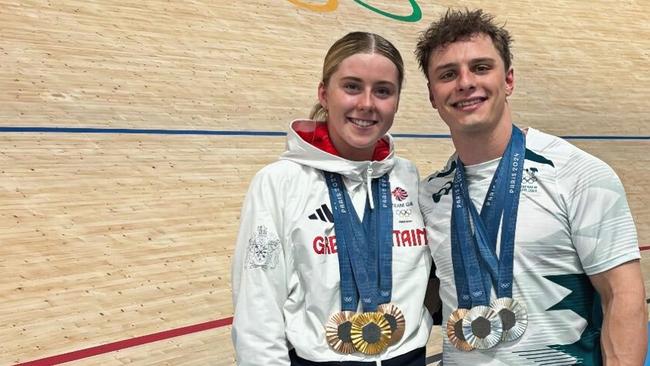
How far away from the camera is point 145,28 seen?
577cm

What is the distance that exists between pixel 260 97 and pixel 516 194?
4.54m

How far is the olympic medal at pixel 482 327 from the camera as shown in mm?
1470

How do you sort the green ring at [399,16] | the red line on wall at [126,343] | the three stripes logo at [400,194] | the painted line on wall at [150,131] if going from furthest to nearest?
1. the green ring at [399,16]
2. the painted line on wall at [150,131]
3. the red line on wall at [126,343]
4. the three stripes logo at [400,194]

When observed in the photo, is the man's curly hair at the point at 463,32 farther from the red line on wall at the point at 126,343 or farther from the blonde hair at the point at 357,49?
the red line on wall at the point at 126,343

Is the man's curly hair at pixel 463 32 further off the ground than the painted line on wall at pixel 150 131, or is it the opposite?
the man's curly hair at pixel 463 32

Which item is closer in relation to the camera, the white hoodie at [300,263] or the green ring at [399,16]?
the white hoodie at [300,263]

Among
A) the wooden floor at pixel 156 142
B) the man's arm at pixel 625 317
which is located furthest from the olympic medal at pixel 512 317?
the wooden floor at pixel 156 142

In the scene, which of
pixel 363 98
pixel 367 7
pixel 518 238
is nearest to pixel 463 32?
pixel 363 98

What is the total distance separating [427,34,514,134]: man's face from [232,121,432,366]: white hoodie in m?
0.29

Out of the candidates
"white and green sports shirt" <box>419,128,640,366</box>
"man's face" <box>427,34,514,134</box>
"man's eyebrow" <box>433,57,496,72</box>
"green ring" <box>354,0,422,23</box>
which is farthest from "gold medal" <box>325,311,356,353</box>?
"green ring" <box>354,0,422,23</box>

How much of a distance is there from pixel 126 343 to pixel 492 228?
93.9 inches

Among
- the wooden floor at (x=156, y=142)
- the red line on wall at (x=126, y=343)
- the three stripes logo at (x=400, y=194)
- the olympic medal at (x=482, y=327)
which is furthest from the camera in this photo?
the wooden floor at (x=156, y=142)

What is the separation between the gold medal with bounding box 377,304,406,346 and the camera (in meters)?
1.55

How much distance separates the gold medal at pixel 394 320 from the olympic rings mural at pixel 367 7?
6168 mm
